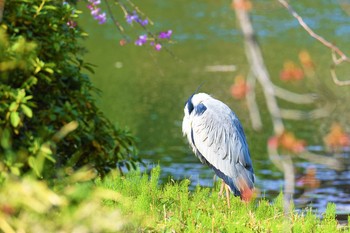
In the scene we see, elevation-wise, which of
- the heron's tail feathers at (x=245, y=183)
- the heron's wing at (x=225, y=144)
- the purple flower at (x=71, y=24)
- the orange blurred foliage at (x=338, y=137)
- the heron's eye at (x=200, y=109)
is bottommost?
the heron's tail feathers at (x=245, y=183)

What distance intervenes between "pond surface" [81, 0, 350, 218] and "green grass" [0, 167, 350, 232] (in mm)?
425

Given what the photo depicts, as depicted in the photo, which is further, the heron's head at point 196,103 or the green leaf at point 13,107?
the heron's head at point 196,103

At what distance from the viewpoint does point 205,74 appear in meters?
26.9

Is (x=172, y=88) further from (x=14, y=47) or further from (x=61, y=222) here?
(x=61, y=222)

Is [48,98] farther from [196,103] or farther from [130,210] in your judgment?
[196,103]

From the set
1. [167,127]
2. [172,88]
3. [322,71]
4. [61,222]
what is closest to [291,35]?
[322,71]

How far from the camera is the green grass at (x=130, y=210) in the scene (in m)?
4.88

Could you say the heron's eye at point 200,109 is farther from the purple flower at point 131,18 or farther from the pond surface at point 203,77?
the purple flower at point 131,18

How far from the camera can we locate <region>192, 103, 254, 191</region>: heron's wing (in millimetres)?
8258

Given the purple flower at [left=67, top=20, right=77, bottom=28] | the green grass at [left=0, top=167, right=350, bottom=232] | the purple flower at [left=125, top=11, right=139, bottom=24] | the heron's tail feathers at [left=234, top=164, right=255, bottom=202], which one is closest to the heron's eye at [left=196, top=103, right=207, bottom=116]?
the heron's tail feathers at [left=234, top=164, right=255, bottom=202]

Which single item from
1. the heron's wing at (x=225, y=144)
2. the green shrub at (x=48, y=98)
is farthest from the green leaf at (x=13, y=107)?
the heron's wing at (x=225, y=144)

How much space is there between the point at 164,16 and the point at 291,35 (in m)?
8.14

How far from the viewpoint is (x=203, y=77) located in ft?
85.3

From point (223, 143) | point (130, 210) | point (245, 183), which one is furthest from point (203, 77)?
point (130, 210)
